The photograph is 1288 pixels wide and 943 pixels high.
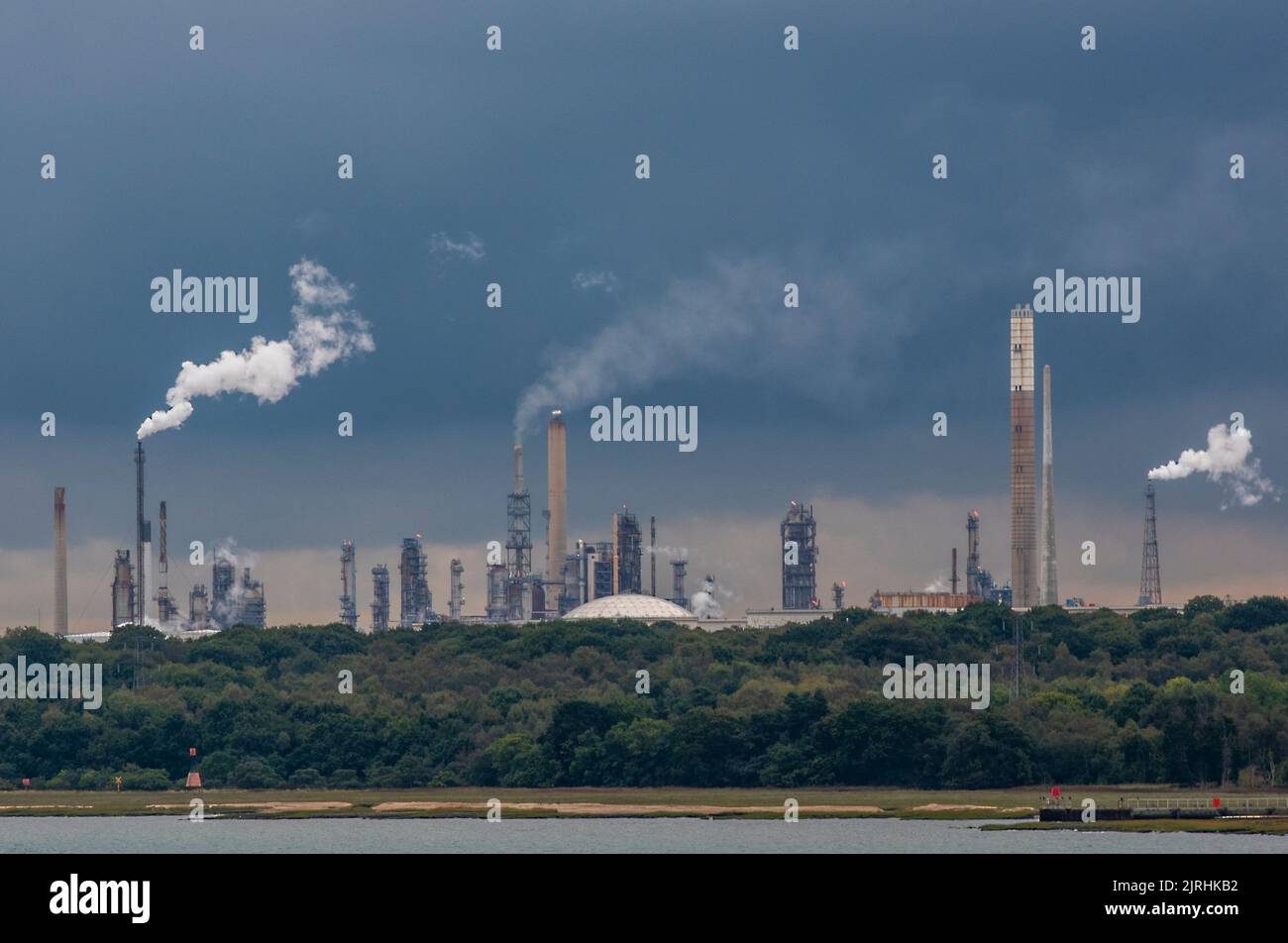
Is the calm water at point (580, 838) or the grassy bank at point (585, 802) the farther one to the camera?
the grassy bank at point (585, 802)

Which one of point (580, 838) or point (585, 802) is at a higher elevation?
point (580, 838)

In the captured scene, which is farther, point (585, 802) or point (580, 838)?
point (585, 802)

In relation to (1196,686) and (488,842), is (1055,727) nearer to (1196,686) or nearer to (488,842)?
(1196,686)

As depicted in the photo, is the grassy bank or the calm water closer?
the calm water
